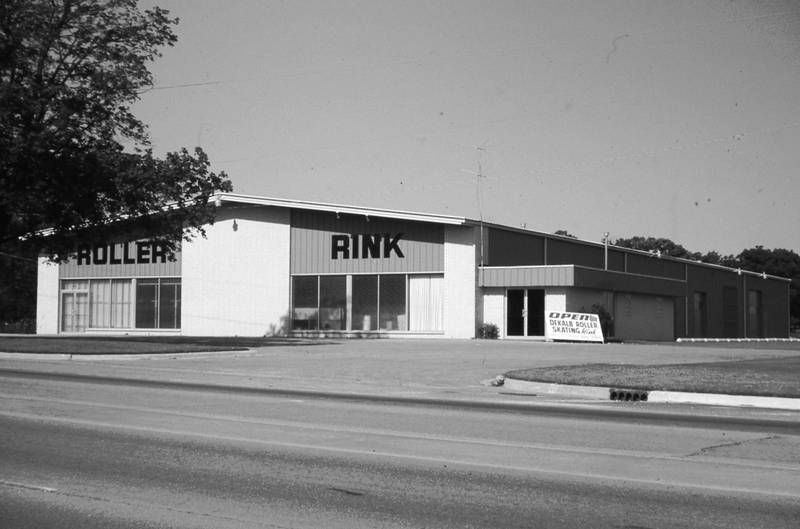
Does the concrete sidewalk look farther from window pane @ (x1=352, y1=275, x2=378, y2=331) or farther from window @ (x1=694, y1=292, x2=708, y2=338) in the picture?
window @ (x1=694, y1=292, x2=708, y2=338)

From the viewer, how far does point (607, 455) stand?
10281 millimetres

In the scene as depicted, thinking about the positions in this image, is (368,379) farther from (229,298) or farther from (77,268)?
(77,268)

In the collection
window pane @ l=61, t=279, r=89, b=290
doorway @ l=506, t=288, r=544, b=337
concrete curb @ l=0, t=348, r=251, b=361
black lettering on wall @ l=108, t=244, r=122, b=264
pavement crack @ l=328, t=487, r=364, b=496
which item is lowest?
pavement crack @ l=328, t=487, r=364, b=496

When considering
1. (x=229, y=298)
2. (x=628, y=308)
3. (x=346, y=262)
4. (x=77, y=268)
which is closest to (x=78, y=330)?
(x=77, y=268)

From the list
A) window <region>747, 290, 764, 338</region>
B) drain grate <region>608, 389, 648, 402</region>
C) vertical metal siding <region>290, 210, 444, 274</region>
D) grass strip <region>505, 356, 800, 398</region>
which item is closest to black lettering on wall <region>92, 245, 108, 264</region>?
vertical metal siding <region>290, 210, 444, 274</region>

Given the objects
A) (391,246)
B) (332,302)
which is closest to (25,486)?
(391,246)

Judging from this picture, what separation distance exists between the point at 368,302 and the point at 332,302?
2.14 metres

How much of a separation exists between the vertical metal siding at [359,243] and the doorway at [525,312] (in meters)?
3.60

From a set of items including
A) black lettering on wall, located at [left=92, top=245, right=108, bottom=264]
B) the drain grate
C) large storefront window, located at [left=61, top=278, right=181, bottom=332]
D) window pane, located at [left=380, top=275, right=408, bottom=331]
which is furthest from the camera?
black lettering on wall, located at [left=92, top=245, right=108, bottom=264]

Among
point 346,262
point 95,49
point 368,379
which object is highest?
point 95,49

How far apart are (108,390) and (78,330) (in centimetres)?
3872

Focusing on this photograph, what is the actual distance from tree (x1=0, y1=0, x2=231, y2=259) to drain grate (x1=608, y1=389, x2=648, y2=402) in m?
21.6

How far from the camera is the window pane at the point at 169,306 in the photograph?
51031 mm

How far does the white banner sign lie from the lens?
3875 cm
